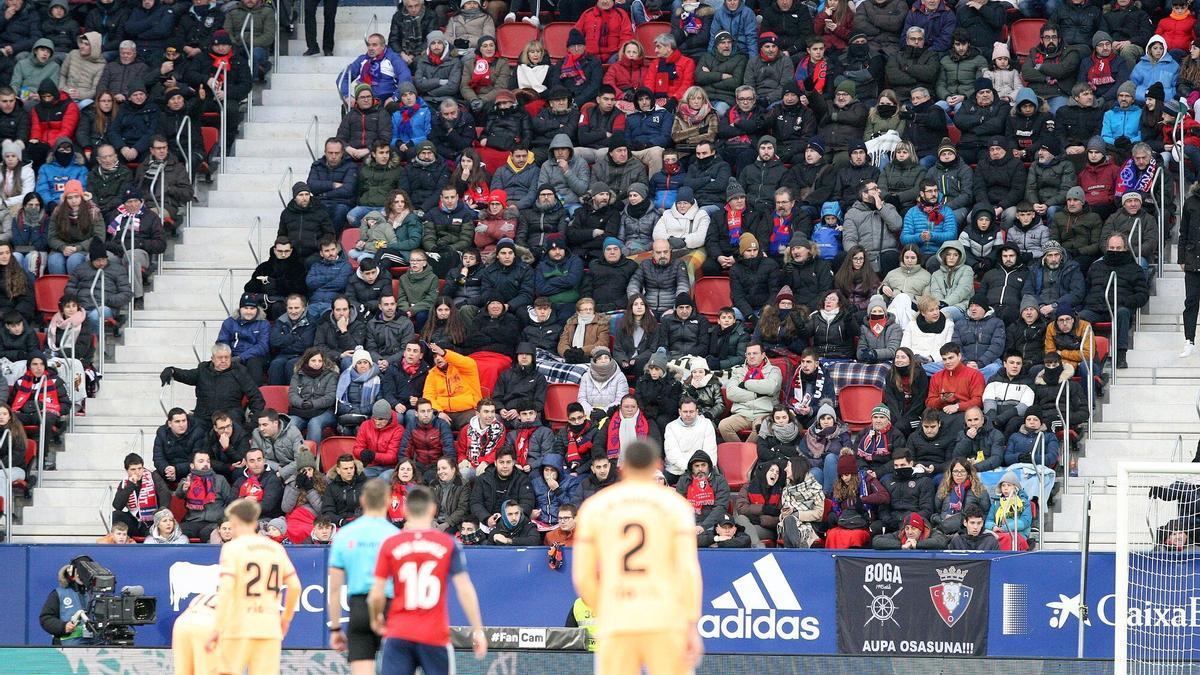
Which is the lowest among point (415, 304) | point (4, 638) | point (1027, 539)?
point (4, 638)

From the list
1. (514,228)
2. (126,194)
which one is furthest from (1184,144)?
(126,194)

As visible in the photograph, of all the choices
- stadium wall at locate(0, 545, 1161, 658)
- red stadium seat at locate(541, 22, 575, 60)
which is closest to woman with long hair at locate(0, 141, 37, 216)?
stadium wall at locate(0, 545, 1161, 658)

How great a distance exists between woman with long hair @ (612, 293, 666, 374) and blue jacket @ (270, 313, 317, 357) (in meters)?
3.43

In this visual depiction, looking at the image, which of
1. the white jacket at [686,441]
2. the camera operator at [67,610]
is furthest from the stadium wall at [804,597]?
the white jacket at [686,441]

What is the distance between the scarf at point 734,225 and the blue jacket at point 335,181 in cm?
467

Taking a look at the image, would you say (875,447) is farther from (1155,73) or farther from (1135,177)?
(1155,73)

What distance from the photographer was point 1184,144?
23.0 meters

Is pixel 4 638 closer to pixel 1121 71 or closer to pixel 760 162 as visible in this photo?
pixel 760 162

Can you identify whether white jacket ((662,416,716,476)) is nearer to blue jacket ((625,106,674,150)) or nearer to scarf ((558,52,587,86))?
blue jacket ((625,106,674,150))

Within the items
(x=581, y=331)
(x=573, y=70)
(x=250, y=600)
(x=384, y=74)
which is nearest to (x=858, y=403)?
(x=581, y=331)

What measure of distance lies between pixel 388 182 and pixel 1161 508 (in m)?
10.4

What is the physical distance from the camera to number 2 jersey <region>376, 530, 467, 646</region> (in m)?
11.2

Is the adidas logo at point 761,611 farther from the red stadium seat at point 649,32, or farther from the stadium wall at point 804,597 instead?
the red stadium seat at point 649,32

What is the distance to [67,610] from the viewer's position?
18.2 m
